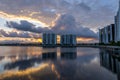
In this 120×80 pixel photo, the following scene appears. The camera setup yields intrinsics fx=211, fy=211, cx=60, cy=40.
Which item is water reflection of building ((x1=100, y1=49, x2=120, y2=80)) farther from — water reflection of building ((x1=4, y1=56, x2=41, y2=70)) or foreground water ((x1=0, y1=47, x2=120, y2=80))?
water reflection of building ((x1=4, y1=56, x2=41, y2=70))

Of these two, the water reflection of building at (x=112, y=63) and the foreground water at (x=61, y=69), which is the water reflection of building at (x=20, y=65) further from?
the water reflection of building at (x=112, y=63)

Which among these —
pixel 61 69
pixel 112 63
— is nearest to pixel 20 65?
pixel 61 69

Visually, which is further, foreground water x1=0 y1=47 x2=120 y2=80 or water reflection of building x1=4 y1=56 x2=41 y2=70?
water reflection of building x1=4 y1=56 x2=41 y2=70

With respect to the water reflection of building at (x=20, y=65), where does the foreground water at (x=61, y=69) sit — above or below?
above

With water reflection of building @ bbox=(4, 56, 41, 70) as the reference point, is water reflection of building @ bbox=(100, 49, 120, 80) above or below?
above

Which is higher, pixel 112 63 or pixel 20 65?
pixel 112 63

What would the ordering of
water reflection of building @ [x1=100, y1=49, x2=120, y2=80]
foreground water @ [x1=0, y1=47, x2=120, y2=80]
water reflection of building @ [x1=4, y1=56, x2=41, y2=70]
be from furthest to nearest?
1. water reflection of building @ [x1=4, y1=56, x2=41, y2=70]
2. water reflection of building @ [x1=100, y1=49, x2=120, y2=80]
3. foreground water @ [x1=0, y1=47, x2=120, y2=80]

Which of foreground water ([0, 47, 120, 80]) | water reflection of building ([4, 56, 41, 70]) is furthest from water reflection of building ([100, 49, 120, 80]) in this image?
water reflection of building ([4, 56, 41, 70])

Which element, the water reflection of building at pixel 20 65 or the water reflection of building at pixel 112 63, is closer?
the water reflection of building at pixel 112 63

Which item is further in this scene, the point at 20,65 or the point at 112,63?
the point at 20,65

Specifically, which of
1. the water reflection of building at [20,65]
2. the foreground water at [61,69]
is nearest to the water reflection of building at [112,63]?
the foreground water at [61,69]

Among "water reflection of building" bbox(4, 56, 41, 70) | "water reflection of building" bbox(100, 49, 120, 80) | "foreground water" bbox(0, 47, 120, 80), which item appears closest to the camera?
"foreground water" bbox(0, 47, 120, 80)

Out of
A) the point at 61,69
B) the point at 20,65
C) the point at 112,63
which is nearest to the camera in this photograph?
the point at 61,69

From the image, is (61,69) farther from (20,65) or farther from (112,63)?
(112,63)
